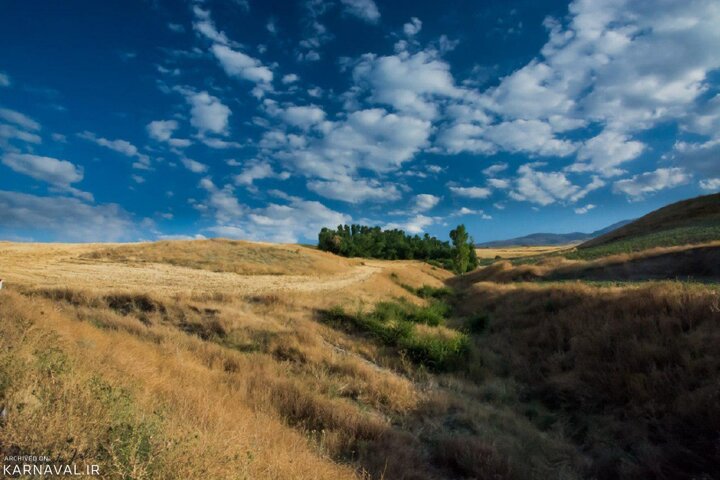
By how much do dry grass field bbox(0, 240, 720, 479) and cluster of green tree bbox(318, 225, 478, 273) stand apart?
2525 inches

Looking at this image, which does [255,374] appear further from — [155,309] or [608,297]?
[608,297]

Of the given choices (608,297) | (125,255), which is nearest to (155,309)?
(608,297)

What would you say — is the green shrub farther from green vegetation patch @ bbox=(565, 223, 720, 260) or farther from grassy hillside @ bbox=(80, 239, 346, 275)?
grassy hillside @ bbox=(80, 239, 346, 275)

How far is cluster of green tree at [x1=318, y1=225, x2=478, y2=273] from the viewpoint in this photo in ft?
293

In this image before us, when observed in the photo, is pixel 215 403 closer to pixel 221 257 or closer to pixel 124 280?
pixel 124 280

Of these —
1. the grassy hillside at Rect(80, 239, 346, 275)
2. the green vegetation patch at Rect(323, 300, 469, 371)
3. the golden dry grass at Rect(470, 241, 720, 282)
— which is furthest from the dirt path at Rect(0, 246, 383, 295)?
the golden dry grass at Rect(470, 241, 720, 282)

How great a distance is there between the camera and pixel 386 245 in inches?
3967

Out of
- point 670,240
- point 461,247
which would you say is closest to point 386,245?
point 461,247

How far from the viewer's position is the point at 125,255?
50.4 meters

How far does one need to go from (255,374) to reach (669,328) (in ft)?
34.3

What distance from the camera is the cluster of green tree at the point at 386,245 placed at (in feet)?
293

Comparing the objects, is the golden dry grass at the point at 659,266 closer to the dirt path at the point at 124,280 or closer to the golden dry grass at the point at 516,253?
the dirt path at the point at 124,280

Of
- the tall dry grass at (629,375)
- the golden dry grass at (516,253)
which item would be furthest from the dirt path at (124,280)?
the golden dry grass at (516,253)

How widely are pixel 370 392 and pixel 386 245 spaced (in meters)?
92.2
